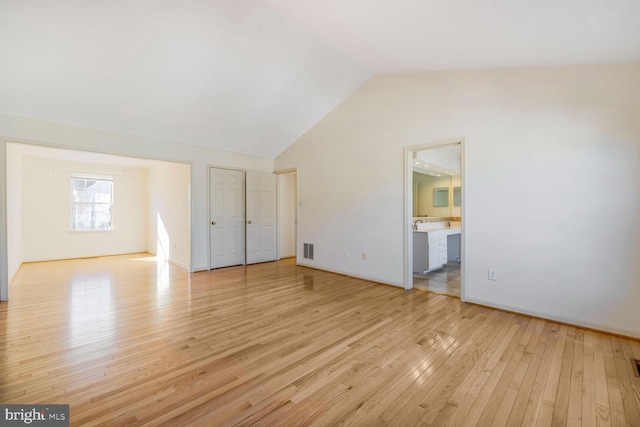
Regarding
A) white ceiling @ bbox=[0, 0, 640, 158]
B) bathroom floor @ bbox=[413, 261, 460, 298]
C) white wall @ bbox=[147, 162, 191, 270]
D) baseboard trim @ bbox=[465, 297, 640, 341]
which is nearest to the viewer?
white ceiling @ bbox=[0, 0, 640, 158]

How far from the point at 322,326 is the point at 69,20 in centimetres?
378

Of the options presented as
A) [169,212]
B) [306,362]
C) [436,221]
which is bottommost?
[306,362]

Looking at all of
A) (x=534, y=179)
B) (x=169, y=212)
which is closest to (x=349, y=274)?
(x=534, y=179)

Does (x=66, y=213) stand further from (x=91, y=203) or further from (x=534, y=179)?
(x=534, y=179)

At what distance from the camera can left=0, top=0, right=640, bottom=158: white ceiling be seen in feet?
7.11

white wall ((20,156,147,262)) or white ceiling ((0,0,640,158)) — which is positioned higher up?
white ceiling ((0,0,640,158))

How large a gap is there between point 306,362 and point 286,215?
514 centimetres

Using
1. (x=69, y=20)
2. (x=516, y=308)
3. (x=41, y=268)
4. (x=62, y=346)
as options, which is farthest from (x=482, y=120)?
(x=41, y=268)

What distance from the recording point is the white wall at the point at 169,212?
5438 millimetres

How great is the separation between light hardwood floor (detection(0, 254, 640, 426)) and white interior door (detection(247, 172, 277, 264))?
7.81ft

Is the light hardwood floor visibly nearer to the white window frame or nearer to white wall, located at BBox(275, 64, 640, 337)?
white wall, located at BBox(275, 64, 640, 337)

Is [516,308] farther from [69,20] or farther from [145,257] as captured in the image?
[145,257]

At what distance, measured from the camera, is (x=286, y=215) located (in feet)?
23.2

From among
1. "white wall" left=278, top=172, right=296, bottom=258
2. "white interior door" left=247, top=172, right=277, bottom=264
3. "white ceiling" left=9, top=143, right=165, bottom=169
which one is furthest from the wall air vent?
"white ceiling" left=9, top=143, right=165, bottom=169
